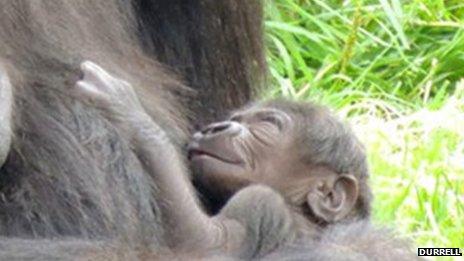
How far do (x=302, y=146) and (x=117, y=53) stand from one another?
1.12 feet

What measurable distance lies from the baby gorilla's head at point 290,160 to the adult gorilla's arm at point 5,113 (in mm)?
473

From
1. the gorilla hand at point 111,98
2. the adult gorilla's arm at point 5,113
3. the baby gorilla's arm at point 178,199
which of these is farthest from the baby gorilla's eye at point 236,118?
the adult gorilla's arm at point 5,113

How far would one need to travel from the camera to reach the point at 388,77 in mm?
4559

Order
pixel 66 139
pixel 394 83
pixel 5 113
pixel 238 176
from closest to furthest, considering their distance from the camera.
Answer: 1. pixel 5 113
2. pixel 66 139
3. pixel 238 176
4. pixel 394 83

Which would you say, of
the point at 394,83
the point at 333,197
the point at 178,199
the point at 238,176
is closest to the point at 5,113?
the point at 178,199

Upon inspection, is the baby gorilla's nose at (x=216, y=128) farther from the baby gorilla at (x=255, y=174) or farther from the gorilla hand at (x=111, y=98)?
the gorilla hand at (x=111, y=98)

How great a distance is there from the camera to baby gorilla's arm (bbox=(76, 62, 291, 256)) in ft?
7.63

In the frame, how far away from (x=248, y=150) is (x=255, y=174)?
0.13 ft

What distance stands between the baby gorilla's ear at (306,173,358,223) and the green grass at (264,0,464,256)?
64 cm

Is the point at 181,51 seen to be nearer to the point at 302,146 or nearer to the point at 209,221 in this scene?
the point at 302,146

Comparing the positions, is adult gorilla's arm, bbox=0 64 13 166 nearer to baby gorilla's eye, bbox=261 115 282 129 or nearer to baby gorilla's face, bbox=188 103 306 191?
baby gorilla's face, bbox=188 103 306 191

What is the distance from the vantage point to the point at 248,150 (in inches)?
105

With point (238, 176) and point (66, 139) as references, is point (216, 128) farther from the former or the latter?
point (66, 139)

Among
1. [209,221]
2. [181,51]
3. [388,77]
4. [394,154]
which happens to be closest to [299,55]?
[388,77]
